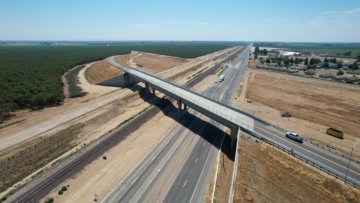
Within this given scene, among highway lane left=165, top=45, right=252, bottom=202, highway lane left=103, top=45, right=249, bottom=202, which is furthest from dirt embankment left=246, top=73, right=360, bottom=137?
highway lane left=103, top=45, right=249, bottom=202

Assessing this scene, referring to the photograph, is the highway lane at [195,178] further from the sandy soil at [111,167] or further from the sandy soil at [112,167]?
the sandy soil at [111,167]

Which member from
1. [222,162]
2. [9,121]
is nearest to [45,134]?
[9,121]

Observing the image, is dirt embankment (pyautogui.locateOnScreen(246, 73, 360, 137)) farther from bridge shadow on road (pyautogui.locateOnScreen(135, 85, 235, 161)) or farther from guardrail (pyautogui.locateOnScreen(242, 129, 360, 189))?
bridge shadow on road (pyautogui.locateOnScreen(135, 85, 235, 161))

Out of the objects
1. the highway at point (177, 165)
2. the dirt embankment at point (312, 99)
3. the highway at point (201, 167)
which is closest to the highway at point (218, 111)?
the highway at point (201, 167)

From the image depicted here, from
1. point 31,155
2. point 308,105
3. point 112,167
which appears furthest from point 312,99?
point 31,155

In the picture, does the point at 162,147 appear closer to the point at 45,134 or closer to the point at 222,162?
the point at 222,162

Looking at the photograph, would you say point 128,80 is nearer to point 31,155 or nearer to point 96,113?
Answer: point 96,113
